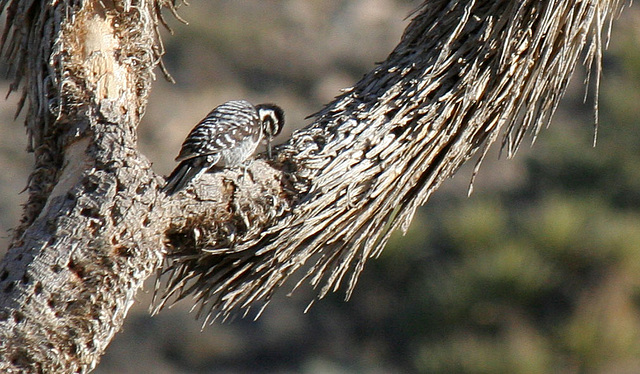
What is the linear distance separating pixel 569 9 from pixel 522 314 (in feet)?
33.2

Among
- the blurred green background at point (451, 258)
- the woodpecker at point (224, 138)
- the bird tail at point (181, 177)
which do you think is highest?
the blurred green background at point (451, 258)

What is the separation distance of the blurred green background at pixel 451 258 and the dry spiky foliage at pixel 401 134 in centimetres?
875

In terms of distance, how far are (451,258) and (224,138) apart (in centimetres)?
1102

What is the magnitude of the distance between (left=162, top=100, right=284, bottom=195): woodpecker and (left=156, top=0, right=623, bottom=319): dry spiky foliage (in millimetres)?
284

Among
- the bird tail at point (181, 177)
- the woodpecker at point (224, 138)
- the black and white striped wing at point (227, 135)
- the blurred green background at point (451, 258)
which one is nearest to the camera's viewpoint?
the bird tail at point (181, 177)

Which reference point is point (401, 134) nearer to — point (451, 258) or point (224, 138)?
point (224, 138)

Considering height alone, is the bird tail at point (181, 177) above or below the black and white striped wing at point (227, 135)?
below

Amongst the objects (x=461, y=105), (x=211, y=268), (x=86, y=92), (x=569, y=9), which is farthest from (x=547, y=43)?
(x=86, y=92)

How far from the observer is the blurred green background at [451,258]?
40.3 ft

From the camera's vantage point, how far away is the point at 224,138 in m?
3.75

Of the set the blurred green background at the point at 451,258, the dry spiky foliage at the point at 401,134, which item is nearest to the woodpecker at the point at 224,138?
the dry spiky foliage at the point at 401,134

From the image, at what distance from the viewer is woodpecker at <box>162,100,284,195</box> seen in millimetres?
3170

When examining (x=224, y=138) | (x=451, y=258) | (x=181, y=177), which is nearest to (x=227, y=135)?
(x=224, y=138)

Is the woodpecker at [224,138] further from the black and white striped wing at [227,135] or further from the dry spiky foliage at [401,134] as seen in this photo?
the dry spiky foliage at [401,134]
